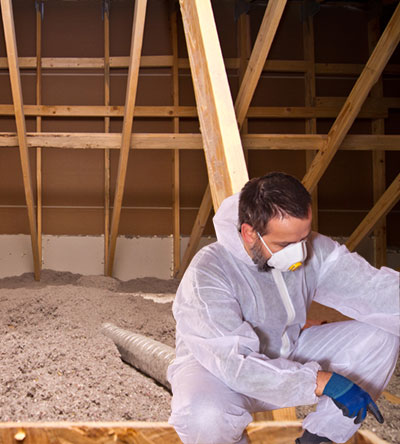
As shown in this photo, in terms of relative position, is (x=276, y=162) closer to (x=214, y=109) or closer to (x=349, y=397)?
(x=214, y=109)

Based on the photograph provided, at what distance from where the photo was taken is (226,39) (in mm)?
5402

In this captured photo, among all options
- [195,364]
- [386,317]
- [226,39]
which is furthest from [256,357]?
[226,39]

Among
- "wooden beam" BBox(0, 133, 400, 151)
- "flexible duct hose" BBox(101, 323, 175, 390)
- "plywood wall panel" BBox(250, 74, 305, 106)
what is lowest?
"flexible duct hose" BBox(101, 323, 175, 390)

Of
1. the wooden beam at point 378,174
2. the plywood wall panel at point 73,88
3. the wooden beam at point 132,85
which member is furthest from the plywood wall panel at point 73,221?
the wooden beam at point 378,174

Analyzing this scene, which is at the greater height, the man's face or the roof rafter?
the roof rafter

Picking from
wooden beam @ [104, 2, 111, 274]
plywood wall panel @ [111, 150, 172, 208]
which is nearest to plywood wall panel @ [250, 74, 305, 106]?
plywood wall panel @ [111, 150, 172, 208]

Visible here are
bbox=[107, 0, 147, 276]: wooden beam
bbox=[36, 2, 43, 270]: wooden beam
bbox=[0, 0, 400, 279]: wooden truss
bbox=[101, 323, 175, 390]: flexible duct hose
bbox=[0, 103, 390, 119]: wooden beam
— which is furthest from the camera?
bbox=[36, 2, 43, 270]: wooden beam

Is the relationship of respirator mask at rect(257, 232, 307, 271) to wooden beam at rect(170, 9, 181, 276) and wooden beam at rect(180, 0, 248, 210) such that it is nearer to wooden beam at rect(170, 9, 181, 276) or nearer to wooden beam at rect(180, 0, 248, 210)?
wooden beam at rect(180, 0, 248, 210)

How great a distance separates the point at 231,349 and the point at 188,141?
2606 mm

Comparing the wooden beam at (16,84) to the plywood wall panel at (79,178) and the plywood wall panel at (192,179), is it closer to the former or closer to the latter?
the plywood wall panel at (79,178)

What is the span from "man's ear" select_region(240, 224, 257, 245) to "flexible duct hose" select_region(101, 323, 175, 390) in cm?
93

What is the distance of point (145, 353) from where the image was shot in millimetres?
2461

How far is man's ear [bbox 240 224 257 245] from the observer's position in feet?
4.95

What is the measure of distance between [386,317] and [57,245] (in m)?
4.32
